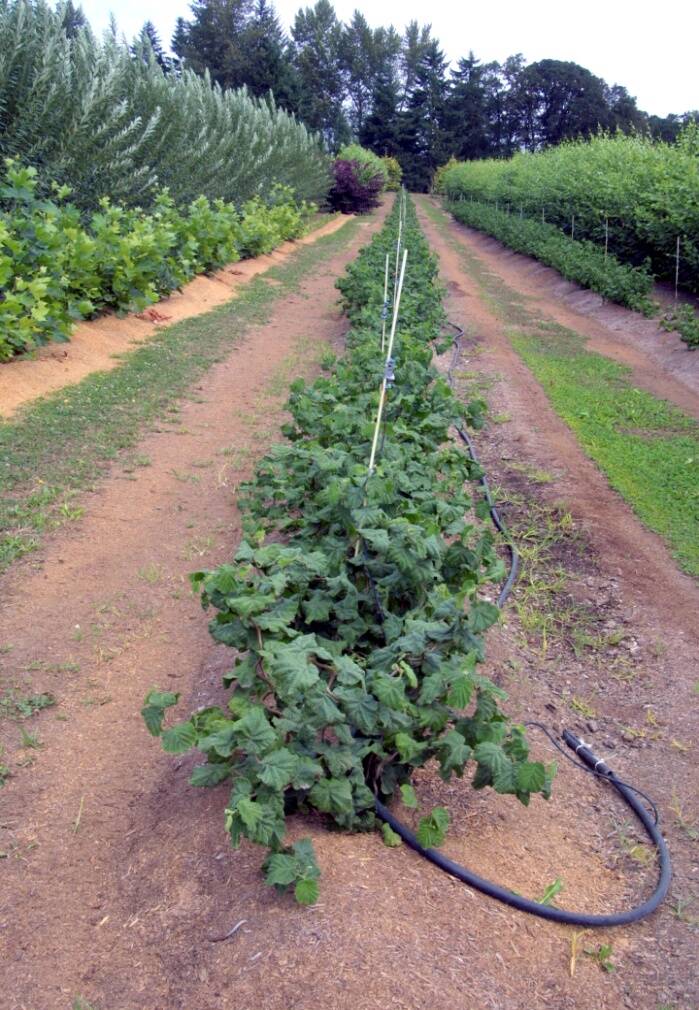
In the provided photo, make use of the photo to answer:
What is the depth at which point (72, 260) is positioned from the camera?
938 cm

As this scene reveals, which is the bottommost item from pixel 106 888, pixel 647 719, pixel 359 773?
pixel 647 719

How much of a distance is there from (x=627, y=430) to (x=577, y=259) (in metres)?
10.9

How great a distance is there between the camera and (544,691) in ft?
14.8

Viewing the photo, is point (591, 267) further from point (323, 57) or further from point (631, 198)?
point (323, 57)

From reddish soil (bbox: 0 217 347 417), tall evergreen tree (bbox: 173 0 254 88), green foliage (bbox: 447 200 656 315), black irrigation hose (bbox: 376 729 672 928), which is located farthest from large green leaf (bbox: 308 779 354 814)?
tall evergreen tree (bbox: 173 0 254 88)

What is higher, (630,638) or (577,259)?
(577,259)

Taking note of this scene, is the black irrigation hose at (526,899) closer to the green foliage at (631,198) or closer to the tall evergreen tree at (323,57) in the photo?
the green foliage at (631,198)

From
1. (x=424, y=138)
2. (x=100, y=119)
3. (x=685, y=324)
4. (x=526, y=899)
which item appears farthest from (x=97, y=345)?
(x=424, y=138)

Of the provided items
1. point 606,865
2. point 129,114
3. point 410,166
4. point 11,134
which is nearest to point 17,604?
point 606,865

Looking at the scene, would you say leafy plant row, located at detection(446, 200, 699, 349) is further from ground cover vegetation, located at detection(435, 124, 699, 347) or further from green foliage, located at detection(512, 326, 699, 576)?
green foliage, located at detection(512, 326, 699, 576)

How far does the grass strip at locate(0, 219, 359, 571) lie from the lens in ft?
18.8

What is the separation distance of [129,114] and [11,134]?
4262mm

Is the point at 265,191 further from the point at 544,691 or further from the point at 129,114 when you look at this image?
the point at 544,691

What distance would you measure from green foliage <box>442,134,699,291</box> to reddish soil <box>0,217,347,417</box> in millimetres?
7263
